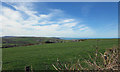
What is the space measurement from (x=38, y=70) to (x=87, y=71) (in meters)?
2.61

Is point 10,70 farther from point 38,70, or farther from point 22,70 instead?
point 38,70

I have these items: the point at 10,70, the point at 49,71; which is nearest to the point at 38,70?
the point at 49,71

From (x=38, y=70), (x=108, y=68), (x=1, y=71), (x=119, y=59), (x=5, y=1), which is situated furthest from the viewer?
(x=38, y=70)

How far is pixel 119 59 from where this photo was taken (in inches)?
56.3

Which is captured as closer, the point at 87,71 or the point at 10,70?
the point at 87,71

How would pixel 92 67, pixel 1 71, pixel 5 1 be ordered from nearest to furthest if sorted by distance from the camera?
pixel 92 67
pixel 5 1
pixel 1 71

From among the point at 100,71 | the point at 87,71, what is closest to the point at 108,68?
the point at 100,71

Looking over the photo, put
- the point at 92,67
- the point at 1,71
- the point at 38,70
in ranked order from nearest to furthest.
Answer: the point at 92,67 → the point at 1,71 → the point at 38,70

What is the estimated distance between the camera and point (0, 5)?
117 inches

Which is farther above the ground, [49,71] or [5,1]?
[5,1]

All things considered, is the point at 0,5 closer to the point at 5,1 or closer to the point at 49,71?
the point at 5,1

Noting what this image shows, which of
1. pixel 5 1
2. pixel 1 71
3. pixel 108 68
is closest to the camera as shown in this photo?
Result: pixel 108 68

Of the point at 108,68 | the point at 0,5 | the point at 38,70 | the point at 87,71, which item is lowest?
the point at 38,70

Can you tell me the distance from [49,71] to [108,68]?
2528mm
